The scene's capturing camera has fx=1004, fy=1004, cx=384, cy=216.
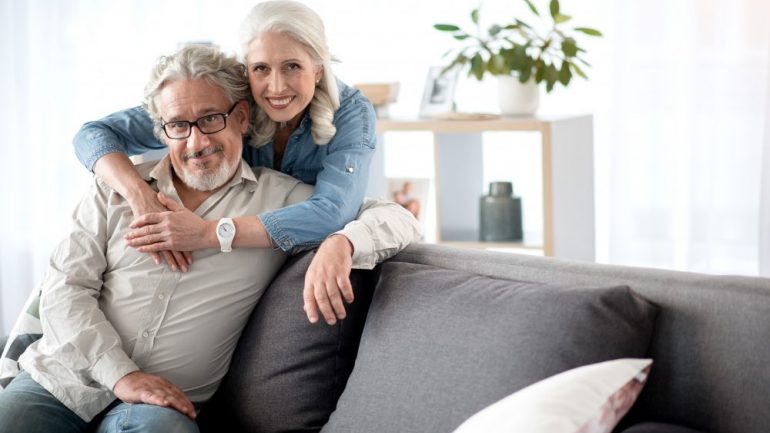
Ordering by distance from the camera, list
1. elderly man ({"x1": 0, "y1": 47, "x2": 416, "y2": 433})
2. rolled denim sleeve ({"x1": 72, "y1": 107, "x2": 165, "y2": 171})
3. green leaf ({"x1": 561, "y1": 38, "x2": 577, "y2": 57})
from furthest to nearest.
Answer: green leaf ({"x1": 561, "y1": 38, "x2": 577, "y2": 57}) < rolled denim sleeve ({"x1": 72, "y1": 107, "x2": 165, "y2": 171}) < elderly man ({"x1": 0, "y1": 47, "x2": 416, "y2": 433})

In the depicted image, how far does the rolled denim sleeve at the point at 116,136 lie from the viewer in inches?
93.5

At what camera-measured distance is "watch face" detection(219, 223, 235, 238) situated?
7.02ft

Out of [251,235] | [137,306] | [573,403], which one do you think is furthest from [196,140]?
[573,403]

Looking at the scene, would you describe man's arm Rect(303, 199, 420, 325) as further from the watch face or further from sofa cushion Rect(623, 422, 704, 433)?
sofa cushion Rect(623, 422, 704, 433)

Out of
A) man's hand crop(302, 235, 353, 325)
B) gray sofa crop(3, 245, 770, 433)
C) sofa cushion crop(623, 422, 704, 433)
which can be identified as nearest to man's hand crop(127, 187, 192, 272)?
gray sofa crop(3, 245, 770, 433)

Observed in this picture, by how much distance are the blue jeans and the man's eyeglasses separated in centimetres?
60

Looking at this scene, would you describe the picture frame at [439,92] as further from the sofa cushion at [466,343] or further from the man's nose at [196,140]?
the sofa cushion at [466,343]

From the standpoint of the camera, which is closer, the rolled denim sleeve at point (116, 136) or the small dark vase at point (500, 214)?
the rolled denim sleeve at point (116, 136)

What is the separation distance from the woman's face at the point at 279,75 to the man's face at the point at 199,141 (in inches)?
3.8

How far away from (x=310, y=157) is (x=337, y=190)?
0.78 ft

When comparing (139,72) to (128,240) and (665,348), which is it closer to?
(128,240)

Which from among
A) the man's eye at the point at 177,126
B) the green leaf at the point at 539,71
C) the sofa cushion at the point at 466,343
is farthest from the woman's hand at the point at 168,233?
the green leaf at the point at 539,71

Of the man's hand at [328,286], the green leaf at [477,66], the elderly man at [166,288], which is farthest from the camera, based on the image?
the green leaf at [477,66]

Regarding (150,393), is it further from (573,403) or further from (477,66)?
(477,66)
